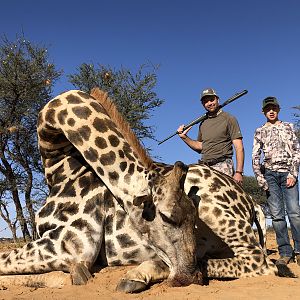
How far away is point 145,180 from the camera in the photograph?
4.39 m

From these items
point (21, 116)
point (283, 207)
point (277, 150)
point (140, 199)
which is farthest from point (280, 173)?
point (21, 116)

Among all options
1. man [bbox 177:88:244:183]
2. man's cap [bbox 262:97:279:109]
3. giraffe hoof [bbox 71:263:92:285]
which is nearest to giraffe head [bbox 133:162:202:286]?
giraffe hoof [bbox 71:263:92:285]

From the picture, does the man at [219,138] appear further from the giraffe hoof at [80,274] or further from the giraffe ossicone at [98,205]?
the giraffe hoof at [80,274]

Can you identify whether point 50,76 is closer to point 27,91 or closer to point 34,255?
point 27,91

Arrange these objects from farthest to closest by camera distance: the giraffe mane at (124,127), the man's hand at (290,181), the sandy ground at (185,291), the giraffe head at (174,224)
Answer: the man's hand at (290,181)
the giraffe mane at (124,127)
the giraffe head at (174,224)
the sandy ground at (185,291)

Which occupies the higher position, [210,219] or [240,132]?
[240,132]

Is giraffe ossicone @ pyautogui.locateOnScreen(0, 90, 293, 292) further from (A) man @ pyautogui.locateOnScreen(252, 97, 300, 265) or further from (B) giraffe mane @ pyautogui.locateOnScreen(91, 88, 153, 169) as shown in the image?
(A) man @ pyautogui.locateOnScreen(252, 97, 300, 265)

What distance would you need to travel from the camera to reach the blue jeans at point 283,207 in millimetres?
7145

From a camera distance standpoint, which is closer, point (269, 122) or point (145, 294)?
point (145, 294)

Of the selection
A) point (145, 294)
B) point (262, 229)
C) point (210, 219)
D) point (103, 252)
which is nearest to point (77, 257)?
point (103, 252)

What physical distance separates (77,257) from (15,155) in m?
16.5

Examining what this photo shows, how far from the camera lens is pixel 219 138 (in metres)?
7.08

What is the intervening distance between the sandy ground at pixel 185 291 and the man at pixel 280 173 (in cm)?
268

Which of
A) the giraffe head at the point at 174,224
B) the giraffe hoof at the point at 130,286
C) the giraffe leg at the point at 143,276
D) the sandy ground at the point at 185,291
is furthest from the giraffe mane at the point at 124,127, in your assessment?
the sandy ground at the point at 185,291
